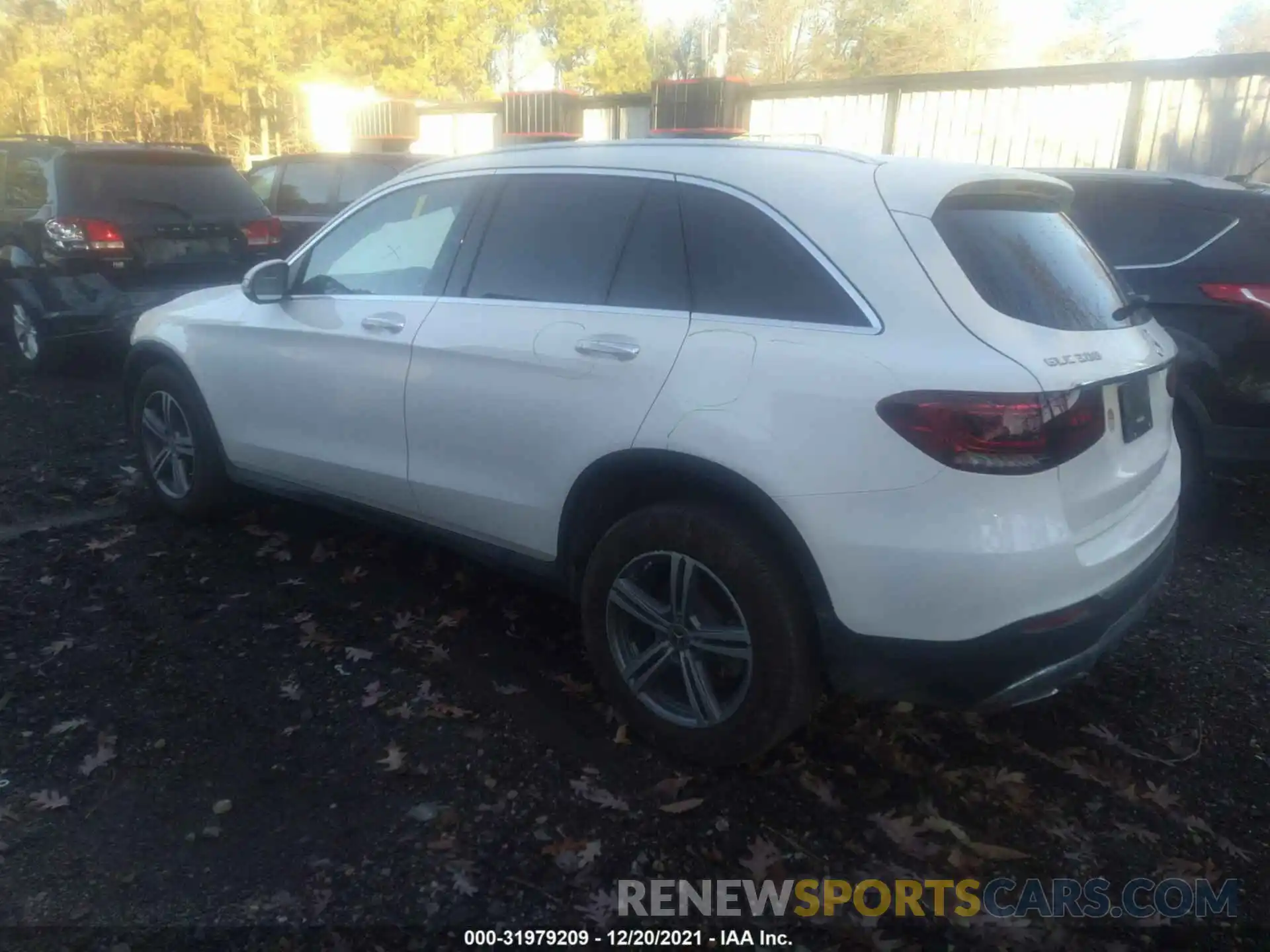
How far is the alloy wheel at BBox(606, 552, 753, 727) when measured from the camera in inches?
115

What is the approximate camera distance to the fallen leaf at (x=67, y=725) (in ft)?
10.8

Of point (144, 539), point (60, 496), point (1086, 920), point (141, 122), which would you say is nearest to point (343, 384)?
point (144, 539)

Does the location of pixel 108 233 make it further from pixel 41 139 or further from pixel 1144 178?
pixel 1144 178

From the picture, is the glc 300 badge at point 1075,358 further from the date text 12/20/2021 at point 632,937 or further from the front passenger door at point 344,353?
the front passenger door at point 344,353

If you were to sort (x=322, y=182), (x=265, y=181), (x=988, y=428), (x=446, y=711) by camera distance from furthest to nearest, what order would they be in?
1. (x=265, y=181)
2. (x=322, y=182)
3. (x=446, y=711)
4. (x=988, y=428)

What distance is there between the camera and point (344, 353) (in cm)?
398

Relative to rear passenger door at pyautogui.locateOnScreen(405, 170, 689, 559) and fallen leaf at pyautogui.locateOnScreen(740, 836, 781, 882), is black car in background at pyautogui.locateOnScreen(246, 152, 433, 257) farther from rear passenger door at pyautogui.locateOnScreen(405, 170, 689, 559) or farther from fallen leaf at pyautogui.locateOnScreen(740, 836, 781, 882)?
fallen leaf at pyautogui.locateOnScreen(740, 836, 781, 882)

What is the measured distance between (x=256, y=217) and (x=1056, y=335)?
23.9 ft

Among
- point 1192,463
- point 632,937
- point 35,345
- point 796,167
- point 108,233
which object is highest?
point 796,167

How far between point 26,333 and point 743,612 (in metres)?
7.82

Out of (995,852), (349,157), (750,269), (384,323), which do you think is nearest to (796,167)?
(750,269)

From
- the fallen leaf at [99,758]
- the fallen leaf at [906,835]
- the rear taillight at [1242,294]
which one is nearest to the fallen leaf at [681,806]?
the fallen leaf at [906,835]

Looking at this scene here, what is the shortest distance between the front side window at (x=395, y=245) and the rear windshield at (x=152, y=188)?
13.8 ft

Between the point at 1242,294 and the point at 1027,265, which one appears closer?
the point at 1027,265
